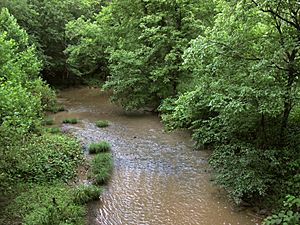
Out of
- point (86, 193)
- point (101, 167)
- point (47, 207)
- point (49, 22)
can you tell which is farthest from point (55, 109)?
point (47, 207)

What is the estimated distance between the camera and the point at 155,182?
9.95 m

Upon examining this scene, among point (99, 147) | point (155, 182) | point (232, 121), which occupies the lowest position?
point (155, 182)

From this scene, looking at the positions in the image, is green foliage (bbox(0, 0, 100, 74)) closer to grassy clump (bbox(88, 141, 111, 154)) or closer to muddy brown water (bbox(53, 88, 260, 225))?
muddy brown water (bbox(53, 88, 260, 225))

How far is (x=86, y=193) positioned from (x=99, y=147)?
11.9 feet

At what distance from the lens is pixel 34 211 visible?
7.42m

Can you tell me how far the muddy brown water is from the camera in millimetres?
8102

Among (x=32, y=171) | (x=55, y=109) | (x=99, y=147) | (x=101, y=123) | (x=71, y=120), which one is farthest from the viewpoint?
(x=55, y=109)

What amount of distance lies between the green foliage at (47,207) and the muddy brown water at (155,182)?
0.51 meters

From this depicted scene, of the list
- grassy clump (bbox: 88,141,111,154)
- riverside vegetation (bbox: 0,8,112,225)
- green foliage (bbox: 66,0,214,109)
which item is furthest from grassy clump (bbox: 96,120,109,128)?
riverside vegetation (bbox: 0,8,112,225)

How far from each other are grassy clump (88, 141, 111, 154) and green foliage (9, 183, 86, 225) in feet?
10.7

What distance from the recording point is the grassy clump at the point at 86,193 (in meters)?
8.43

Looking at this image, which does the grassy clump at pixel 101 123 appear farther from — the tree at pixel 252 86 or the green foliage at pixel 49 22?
the green foliage at pixel 49 22

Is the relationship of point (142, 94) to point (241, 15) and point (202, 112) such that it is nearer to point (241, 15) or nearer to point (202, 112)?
point (202, 112)

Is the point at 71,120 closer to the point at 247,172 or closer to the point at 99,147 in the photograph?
the point at 99,147
